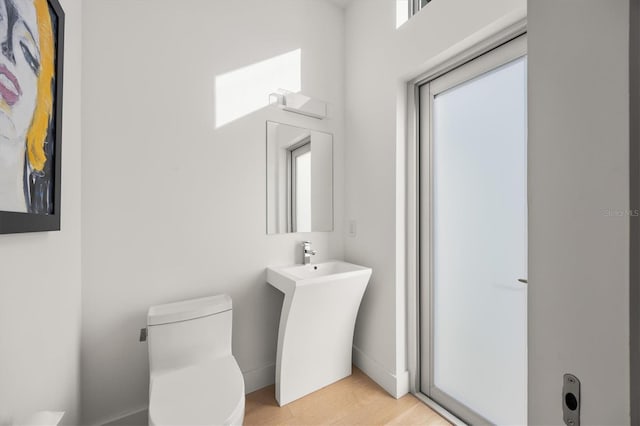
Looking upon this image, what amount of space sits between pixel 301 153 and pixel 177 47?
100 centimetres

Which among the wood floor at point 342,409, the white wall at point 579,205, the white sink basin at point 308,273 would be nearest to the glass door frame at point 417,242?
the wood floor at point 342,409

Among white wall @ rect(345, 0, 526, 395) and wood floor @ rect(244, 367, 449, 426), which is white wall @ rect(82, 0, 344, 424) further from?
white wall @ rect(345, 0, 526, 395)

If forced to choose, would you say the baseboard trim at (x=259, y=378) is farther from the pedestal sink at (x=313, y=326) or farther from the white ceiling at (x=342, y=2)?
the white ceiling at (x=342, y=2)

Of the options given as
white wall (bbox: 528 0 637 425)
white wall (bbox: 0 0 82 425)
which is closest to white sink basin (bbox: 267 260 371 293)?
white wall (bbox: 0 0 82 425)

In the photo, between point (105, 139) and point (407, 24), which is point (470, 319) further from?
point (105, 139)

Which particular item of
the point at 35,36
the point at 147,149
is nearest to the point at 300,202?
the point at 147,149

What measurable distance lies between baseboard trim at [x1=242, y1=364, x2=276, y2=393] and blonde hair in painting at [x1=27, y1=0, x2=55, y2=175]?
1.65 metres

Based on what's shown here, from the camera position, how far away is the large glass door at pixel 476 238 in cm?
132

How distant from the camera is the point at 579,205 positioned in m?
0.43

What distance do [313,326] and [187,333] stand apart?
75 cm

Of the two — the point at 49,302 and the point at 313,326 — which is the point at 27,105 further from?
the point at 313,326

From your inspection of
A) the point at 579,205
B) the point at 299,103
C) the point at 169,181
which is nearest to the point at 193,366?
the point at 169,181

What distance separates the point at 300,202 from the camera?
6.83 feet

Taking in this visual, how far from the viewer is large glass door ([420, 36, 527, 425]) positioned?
132cm
